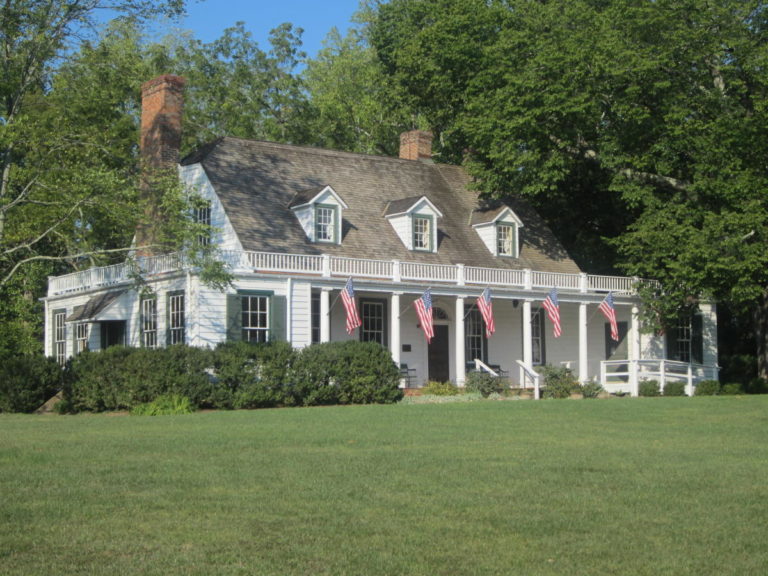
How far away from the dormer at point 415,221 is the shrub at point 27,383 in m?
12.9

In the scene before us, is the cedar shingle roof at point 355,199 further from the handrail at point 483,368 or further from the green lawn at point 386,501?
the green lawn at point 386,501

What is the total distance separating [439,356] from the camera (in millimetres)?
35375

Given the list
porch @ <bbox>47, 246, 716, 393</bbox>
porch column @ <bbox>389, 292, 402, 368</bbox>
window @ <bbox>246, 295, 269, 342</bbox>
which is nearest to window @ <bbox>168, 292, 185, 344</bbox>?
porch @ <bbox>47, 246, 716, 393</bbox>

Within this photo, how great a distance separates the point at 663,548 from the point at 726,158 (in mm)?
26741

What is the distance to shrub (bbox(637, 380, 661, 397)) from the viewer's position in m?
32.8

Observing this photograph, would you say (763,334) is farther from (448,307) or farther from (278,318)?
(278,318)

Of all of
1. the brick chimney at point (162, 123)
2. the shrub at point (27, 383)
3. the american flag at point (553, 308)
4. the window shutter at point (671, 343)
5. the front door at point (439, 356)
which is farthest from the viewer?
the window shutter at point (671, 343)

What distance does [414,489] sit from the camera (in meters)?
10.4

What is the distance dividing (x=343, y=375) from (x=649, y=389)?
1187cm

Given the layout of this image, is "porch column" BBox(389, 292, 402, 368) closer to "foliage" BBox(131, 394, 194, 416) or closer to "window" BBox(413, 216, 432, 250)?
"window" BBox(413, 216, 432, 250)

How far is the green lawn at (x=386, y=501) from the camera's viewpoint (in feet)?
24.5

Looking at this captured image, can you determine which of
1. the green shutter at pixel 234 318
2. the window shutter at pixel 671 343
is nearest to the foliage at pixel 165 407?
the green shutter at pixel 234 318

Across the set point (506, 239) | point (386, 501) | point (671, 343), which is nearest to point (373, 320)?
point (506, 239)

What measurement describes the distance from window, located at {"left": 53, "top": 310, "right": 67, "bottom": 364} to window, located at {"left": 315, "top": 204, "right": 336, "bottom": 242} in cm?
950
